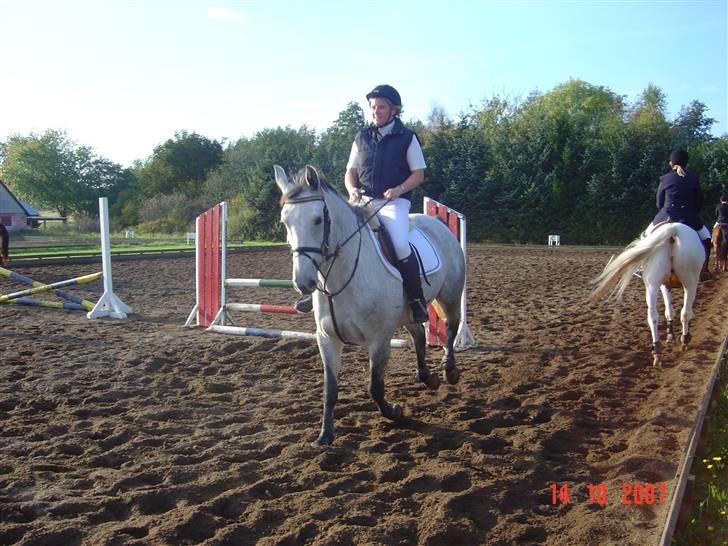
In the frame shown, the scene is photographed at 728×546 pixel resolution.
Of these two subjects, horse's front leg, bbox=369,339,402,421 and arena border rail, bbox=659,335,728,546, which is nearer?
arena border rail, bbox=659,335,728,546

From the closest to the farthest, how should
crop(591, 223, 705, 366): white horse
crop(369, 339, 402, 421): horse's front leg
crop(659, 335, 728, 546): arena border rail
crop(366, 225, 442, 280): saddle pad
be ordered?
1. crop(659, 335, 728, 546): arena border rail
2. crop(369, 339, 402, 421): horse's front leg
3. crop(366, 225, 442, 280): saddle pad
4. crop(591, 223, 705, 366): white horse

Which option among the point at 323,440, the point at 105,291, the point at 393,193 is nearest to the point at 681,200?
the point at 393,193

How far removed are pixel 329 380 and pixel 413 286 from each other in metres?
1.09

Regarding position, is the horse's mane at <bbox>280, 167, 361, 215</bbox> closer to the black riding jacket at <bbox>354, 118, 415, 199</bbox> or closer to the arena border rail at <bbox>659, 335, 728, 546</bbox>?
the black riding jacket at <bbox>354, 118, 415, 199</bbox>

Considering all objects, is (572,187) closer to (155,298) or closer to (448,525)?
(155,298)

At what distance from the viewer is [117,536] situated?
3188 mm

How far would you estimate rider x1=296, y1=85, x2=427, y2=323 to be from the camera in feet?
17.4

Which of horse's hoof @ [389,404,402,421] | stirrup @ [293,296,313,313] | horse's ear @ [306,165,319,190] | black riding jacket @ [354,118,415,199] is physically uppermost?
black riding jacket @ [354,118,415,199]

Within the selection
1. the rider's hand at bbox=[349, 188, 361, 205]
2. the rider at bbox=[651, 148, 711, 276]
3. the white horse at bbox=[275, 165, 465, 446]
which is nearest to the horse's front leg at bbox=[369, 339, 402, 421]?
the white horse at bbox=[275, 165, 465, 446]

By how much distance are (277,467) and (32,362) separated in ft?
14.7

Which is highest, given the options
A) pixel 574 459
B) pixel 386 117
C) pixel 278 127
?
pixel 278 127

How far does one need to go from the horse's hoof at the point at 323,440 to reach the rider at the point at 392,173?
1314mm

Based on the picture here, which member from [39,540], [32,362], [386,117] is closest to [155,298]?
[32,362]

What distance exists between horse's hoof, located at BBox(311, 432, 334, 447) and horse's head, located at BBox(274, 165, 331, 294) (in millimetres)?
1193
